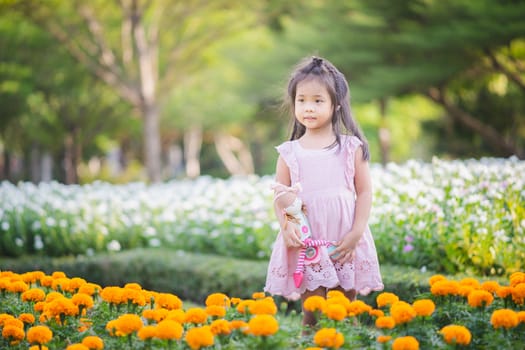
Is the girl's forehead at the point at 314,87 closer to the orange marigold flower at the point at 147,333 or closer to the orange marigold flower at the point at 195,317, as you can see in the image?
the orange marigold flower at the point at 195,317

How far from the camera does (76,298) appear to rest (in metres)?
2.75

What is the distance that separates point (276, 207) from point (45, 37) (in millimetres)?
14930

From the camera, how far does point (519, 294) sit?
2.70 metres

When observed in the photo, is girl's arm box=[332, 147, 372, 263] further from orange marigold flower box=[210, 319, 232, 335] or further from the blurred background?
the blurred background

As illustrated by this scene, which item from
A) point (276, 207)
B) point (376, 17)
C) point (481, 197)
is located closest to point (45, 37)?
point (376, 17)

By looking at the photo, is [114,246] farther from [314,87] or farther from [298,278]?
[314,87]

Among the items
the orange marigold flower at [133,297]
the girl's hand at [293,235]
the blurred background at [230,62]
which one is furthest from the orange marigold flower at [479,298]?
the blurred background at [230,62]

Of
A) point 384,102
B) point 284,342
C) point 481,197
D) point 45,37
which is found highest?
point 45,37

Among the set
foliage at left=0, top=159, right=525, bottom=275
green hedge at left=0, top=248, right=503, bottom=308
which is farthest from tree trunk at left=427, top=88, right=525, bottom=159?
green hedge at left=0, top=248, right=503, bottom=308

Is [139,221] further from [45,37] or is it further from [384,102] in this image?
[384,102]

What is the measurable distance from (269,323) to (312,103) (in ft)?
3.99

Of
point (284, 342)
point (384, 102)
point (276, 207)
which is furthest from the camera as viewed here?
point (384, 102)

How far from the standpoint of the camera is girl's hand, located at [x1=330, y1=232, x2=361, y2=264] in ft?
9.80

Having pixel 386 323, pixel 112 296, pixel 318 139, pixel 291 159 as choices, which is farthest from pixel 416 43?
pixel 386 323
